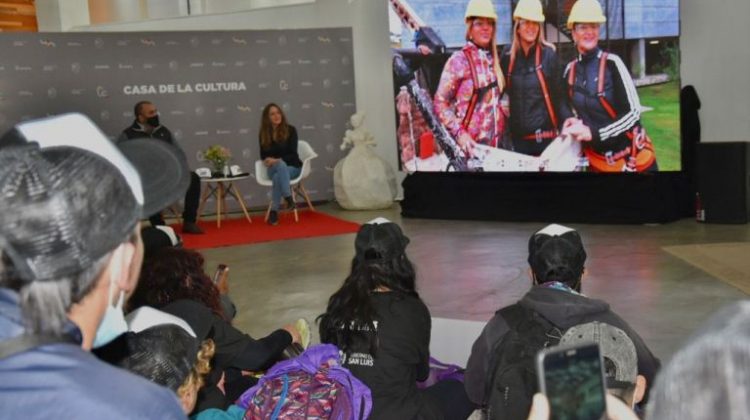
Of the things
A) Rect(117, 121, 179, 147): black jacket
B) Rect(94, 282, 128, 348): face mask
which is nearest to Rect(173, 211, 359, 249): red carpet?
Rect(117, 121, 179, 147): black jacket

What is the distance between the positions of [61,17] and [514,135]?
8282 millimetres

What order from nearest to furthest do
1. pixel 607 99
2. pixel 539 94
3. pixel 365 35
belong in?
pixel 607 99
pixel 539 94
pixel 365 35

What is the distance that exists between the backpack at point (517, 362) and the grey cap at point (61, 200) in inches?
63.0

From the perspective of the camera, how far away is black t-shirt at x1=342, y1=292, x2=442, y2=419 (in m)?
2.99

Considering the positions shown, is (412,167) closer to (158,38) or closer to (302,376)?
(158,38)

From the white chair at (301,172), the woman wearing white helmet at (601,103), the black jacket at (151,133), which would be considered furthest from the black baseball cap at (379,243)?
the white chair at (301,172)

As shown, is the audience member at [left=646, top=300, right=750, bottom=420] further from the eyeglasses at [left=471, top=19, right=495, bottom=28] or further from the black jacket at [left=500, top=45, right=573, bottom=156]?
the eyeglasses at [left=471, top=19, right=495, bottom=28]

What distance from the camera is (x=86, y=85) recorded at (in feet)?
38.5

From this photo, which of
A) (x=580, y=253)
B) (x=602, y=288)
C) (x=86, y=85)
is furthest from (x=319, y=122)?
(x=580, y=253)

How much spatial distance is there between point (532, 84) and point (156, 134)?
395 cm

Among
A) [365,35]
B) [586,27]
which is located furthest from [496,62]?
[365,35]

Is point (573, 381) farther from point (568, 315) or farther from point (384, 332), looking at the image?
point (384, 332)

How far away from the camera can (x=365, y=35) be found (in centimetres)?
1276

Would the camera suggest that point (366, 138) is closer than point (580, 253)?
No
